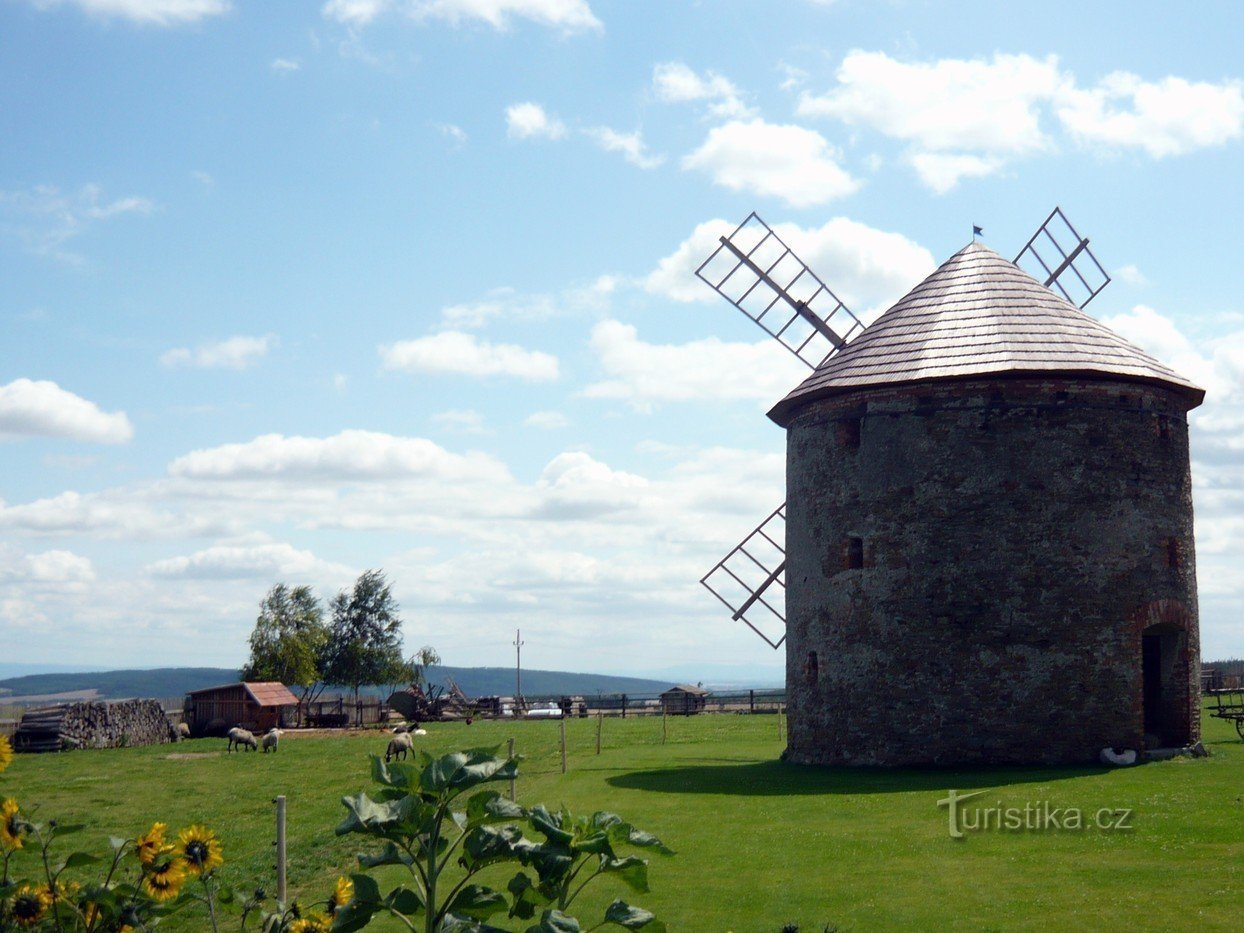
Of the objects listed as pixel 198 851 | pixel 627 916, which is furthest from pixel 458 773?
pixel 198 851

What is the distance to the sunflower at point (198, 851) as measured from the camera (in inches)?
202

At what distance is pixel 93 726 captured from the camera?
120 feet

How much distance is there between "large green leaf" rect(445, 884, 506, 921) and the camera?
489 cm

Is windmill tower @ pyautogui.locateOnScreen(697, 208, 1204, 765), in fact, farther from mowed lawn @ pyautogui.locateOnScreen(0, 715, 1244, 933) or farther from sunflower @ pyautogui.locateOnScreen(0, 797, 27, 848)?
sunflower @ pyautogui.locateOnScreen(0, 797, 27, 848)

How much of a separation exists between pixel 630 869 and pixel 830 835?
30.9ft

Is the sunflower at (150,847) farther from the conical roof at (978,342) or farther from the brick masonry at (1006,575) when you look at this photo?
the conical roof at (978,342)

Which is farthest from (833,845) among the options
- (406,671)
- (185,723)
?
(406,671)

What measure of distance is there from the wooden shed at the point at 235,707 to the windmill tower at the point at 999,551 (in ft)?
80.5

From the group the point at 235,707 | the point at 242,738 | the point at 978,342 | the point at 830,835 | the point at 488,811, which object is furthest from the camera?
the point at 235,707

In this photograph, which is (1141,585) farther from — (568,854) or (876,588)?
(568,854)

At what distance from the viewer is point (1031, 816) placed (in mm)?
14078

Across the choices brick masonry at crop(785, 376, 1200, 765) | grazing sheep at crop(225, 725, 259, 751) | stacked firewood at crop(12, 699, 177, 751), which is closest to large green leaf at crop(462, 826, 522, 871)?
brick masonry at crop(785, 376, 1200, 765)

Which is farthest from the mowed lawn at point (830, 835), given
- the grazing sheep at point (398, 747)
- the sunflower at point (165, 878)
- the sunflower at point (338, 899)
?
the sunflower at point (165, 878)

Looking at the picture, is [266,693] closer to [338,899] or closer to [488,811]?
[338,899]
